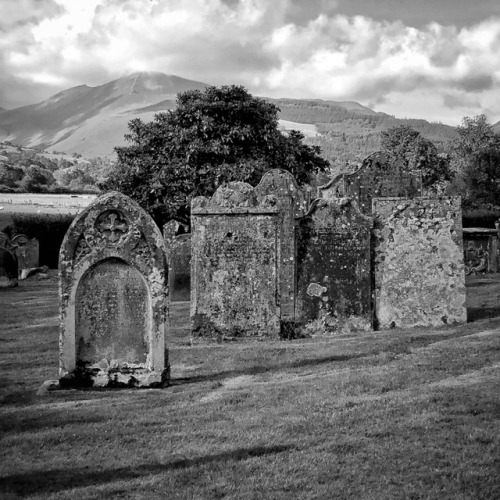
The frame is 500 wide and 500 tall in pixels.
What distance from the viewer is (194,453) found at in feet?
25.5

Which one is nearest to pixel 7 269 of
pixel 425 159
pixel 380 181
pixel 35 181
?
pixel 380 181

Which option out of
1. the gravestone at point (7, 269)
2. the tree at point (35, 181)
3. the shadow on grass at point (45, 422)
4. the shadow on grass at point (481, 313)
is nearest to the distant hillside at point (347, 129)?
the tree at point (35, 181)

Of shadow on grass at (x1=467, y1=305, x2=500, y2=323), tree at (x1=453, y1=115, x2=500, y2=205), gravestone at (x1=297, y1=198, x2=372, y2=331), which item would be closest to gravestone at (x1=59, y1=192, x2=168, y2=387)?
gravestone at (x1=297, y1=198, x2=372, y2=331)

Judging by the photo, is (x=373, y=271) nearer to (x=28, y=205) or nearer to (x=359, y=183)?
(x=359, y=183)

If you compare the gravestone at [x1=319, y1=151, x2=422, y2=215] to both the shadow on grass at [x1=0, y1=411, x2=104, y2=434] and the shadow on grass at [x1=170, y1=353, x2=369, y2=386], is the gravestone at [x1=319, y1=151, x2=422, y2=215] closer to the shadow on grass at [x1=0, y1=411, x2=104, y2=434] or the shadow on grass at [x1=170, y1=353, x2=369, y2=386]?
the shadow on grass at [x1=170, y1=353, x2=369, y2=386]

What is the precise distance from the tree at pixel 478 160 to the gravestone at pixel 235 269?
166 feet

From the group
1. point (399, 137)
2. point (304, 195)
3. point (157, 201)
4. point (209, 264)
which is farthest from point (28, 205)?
point (209, 264)

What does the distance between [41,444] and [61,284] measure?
346cm

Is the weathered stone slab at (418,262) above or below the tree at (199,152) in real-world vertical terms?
below

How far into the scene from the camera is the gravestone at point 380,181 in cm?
2136

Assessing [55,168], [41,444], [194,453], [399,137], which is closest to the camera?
[194,453]

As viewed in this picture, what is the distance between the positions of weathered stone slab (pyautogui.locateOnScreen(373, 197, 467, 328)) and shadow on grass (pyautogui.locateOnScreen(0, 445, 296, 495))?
365 inches

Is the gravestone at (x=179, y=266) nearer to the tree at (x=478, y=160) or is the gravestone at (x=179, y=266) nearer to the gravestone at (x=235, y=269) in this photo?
the gravestone at (x=235, y=269)

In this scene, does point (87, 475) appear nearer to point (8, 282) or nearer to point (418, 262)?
point (418, 262)
